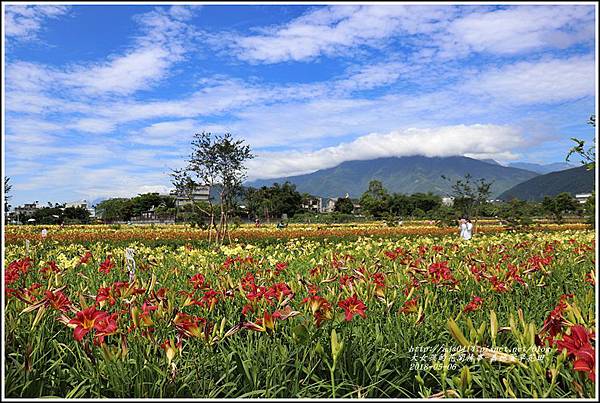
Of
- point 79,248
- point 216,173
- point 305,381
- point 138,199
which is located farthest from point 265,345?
point 138,199

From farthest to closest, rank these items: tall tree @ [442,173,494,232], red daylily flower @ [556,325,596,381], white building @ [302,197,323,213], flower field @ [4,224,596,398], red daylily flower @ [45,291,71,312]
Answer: white building @ [302,197,323,213] → tall tree @ [442,173,494,232] → red daylily flower @ [45,291,71,312] → flower field @ [4,224,596,398] → red daylily flower @ [556,325,596,381]

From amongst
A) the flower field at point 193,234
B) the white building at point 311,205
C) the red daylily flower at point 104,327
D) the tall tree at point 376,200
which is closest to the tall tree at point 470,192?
the flower field at point 193,234

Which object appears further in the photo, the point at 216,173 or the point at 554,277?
the point at 216,173

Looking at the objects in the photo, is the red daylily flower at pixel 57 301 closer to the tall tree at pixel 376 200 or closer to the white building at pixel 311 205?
the tall tree at pixel 376 200

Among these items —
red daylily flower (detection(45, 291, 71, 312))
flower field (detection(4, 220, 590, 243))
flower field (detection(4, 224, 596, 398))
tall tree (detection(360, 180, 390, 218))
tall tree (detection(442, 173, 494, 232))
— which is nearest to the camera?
flower field (detection(4, 224, 596, 398))

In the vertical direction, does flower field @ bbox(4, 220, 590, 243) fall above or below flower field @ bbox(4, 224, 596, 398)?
below

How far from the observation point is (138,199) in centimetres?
6844

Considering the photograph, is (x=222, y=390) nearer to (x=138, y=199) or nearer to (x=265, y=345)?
(x=265, y=345)

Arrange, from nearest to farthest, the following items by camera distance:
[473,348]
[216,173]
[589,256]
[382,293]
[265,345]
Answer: [473,348]
[265,345]
[382,293]
[589,256]
[216,173]

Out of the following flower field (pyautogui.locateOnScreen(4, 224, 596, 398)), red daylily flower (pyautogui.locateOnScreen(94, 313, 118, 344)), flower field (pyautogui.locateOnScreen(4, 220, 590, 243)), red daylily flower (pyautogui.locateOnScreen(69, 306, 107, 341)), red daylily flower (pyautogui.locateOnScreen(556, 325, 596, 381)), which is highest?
red daylily flower (pyautogui.locateOnScreen(69, 306, 107, 341))

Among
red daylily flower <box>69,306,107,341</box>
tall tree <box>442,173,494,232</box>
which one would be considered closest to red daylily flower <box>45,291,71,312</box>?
red daylily flower <box>69,306,107,341</box>

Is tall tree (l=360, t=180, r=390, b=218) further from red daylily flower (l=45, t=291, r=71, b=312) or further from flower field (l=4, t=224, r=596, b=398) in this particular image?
red daylily flower (l=45, t=291, r=71, b=312)

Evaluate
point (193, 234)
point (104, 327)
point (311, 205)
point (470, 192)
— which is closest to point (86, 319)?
point (104, 327)

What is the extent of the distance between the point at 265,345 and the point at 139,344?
55 centimetres
